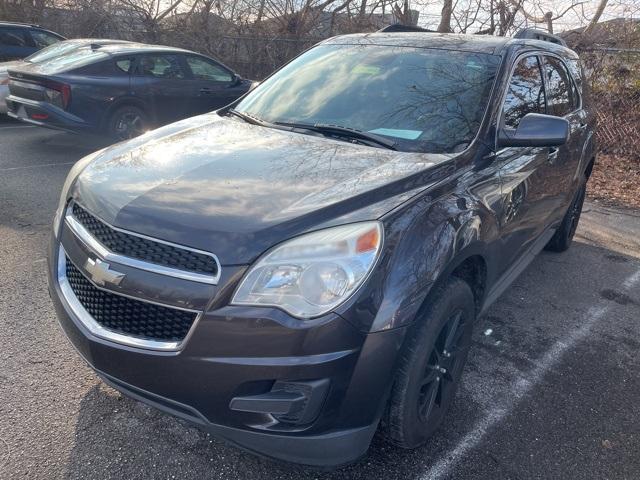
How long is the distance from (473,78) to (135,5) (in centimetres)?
1445

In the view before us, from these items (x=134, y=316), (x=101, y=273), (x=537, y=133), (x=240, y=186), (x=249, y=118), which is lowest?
(x=134, y=316)

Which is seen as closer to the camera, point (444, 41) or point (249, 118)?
point (249, 118)

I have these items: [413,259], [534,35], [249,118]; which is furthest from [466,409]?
[534,35]

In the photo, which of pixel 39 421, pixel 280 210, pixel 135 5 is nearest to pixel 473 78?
pixel 280 210

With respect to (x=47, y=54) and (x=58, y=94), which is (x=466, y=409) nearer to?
(x=58, y=94)

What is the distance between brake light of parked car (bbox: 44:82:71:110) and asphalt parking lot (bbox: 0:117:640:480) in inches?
126

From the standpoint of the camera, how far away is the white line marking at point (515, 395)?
2486 millimetres

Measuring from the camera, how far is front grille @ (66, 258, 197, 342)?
1960 mm

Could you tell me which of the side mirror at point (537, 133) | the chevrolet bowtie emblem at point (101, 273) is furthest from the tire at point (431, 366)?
the chevrolet bowtie emblem at point (101, 273)

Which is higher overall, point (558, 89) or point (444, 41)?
point (444, 41)

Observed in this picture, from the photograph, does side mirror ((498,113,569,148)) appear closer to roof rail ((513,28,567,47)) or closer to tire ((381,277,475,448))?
tire ((381,277,475,448))

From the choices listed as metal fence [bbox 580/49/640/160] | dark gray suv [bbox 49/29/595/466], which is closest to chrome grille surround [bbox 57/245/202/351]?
dark gray suv [bbox 49/29/595/466]

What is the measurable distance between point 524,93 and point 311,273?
2.29m

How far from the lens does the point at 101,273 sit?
6.81 feet
